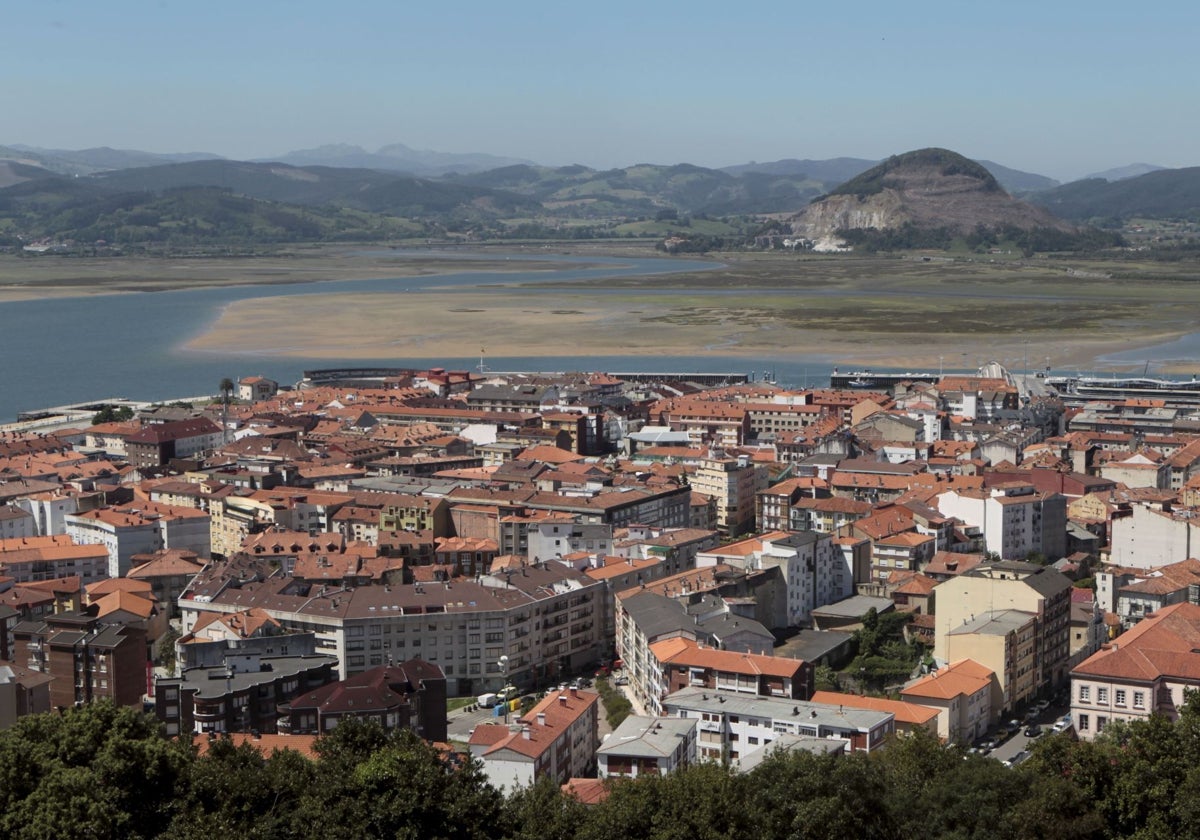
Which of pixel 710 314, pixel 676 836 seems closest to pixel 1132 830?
pixel 676 836

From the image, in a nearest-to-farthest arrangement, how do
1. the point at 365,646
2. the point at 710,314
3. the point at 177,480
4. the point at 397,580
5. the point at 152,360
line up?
the point at 365,646, the point at 397,580, the point at 177,480, the point at 152,360, the point at 710,314

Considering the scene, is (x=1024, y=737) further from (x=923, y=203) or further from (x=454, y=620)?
(x=923, y=203)

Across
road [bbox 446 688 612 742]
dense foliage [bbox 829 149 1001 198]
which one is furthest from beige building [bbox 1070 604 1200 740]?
dense foliage [bbox 829 149 1001 198]

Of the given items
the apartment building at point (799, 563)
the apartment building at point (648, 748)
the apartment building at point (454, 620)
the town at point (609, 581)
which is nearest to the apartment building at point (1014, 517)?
the town at point (609, 581)

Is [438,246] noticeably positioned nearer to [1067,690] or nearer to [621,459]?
[621,459]

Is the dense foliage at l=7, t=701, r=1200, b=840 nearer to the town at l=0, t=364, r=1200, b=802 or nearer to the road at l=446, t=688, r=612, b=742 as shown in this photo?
the town at l=0, t=364, r=1200, b=802
